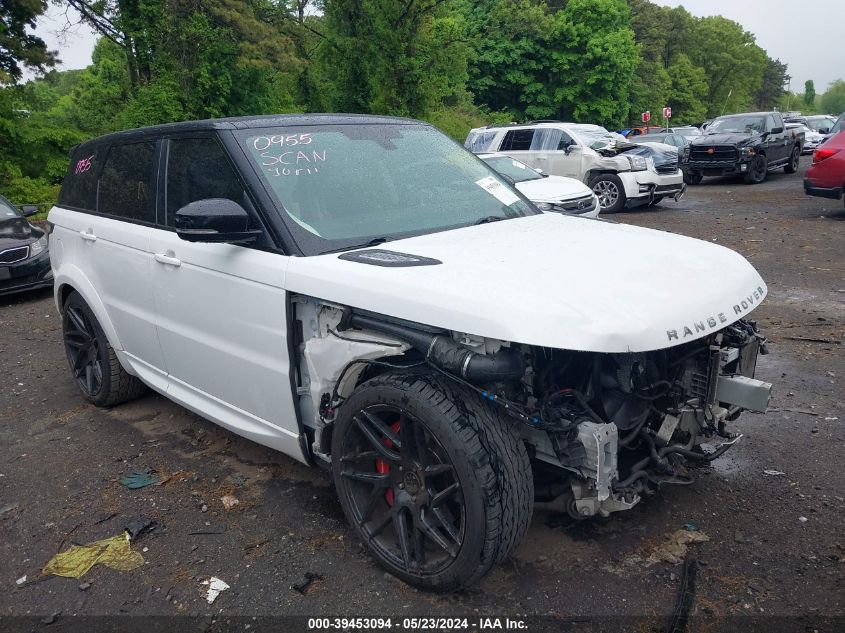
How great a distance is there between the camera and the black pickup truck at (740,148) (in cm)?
1844

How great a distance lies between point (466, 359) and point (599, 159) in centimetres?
1311

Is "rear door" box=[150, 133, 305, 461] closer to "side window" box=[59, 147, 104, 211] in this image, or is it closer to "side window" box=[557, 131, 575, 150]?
"side window" box=[59, 147, 104, 211]

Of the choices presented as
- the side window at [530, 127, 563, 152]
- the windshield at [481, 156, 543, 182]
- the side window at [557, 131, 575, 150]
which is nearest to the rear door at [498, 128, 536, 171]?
the side window at [530, 127, 563, 152]

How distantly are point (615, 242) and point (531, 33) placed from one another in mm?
40900

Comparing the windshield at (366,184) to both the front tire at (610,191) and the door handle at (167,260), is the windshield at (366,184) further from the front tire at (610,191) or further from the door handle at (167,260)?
the front tire at (610,191)

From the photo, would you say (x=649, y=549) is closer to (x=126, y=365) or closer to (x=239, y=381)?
(x=239, y=381)

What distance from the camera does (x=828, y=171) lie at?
1158cm

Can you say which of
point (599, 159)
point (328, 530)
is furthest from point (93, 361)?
point (599, 159)

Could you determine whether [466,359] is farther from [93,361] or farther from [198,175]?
[93,361]

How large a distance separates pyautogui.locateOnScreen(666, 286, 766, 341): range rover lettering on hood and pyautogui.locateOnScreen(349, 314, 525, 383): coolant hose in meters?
0.55

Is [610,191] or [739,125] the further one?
[739,125]

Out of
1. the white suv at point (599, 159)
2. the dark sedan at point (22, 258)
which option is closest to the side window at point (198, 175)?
the dark sedan at point (22, 258)

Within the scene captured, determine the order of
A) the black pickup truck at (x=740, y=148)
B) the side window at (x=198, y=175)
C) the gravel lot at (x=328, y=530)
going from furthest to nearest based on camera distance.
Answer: the black pickup truck at (x=740, y=148) < the side window at (x=198, y=175) < the gravel lot at (x=328, y=530)

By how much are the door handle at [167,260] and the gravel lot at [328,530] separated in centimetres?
122
